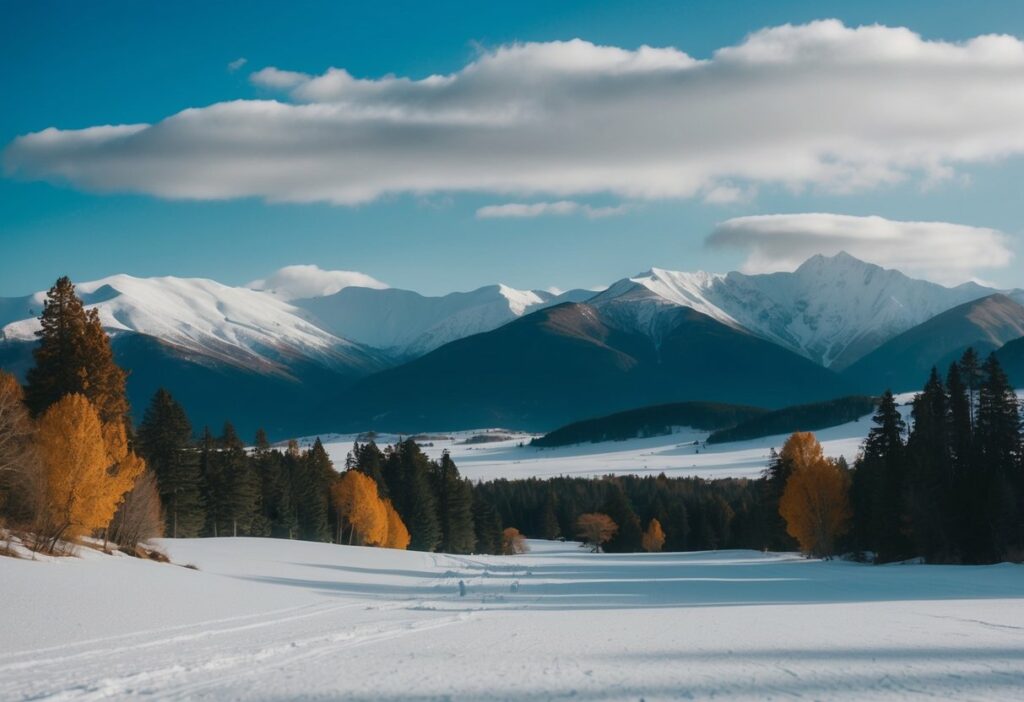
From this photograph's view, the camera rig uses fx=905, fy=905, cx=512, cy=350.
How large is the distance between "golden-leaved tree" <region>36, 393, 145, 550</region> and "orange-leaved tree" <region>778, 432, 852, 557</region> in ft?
165

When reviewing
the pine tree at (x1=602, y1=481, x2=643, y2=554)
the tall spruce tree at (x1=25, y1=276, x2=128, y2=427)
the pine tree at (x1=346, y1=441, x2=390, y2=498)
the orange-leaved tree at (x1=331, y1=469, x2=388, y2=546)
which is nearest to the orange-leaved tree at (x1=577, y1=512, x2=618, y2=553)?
the pine tree at (x1=602, y1=481, x2=643, y2=554)

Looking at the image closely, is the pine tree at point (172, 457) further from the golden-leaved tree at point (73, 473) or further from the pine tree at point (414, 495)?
the pine tree at point (414, 495)

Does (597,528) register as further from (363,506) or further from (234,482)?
(234,482)

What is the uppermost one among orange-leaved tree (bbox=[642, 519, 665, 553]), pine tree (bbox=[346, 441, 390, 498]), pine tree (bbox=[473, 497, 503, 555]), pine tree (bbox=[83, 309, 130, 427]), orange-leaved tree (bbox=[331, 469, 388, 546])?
pine tree (bbox=[83, 309, 130, 427])

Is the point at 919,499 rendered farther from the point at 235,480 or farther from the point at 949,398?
the point at 235,480

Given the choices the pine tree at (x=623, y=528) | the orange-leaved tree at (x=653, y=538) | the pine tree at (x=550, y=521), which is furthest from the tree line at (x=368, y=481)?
the pine tree at (x=550, y=521)

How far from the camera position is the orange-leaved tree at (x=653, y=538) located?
125188mm

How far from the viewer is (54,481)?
128 feet

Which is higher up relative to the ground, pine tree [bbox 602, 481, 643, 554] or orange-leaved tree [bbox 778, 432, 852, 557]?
orange-leaved tree [bbox 778, 432, 852, 557]

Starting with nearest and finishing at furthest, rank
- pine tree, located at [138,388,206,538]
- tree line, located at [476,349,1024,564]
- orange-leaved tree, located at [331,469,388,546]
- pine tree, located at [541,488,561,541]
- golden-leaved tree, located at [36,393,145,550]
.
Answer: golden-leaved tree, located at [36,393,145,550], tree line, located at [476,349,1024,564], pine tree, located at [138,388,206,538], orange-leaved tree, located at [331,469,388,546], pine tree, located at [541,488,561,541]

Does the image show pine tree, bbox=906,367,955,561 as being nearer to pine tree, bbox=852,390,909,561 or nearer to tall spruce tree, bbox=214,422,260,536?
pine tree, bbox=852,390,909,561

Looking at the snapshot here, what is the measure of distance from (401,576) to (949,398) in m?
38.8

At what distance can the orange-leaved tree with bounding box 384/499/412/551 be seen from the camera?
290ft

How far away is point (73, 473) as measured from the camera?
39469mm
